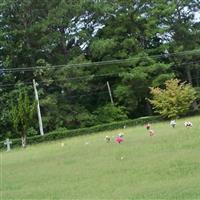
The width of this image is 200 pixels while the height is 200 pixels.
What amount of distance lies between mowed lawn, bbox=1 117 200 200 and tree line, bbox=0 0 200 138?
28.3m

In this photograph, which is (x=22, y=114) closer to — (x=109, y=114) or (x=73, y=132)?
(x=73, y=132)

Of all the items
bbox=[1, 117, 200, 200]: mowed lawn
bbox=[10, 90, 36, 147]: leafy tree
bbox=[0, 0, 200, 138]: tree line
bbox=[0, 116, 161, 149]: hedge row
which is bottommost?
bbox=[1, 117, 200, 200]: mowed lawn

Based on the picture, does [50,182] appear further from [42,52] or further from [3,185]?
[42,52]

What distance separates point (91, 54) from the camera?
51594mm

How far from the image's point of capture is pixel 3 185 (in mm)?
A: 13898

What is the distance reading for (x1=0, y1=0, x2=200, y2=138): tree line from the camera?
48.2 metres

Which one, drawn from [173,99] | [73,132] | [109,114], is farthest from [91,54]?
[73,132]

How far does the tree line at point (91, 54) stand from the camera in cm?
→ 4822

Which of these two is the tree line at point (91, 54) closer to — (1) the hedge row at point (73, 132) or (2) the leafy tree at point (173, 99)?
(2) the leafy tree at point (173, 99)

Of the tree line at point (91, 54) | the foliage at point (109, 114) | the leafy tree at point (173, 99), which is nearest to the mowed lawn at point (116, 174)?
the leafy tree at point (173, 99)

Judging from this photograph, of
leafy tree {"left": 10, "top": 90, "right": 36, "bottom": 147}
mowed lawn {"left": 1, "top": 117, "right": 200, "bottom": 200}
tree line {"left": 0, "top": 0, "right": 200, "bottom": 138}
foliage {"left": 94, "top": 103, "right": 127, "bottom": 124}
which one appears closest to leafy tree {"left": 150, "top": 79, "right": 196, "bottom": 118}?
tree line {"left": 0, "top": 0, "right": 200, "bottom": 138}

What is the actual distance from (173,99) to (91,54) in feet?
33.9

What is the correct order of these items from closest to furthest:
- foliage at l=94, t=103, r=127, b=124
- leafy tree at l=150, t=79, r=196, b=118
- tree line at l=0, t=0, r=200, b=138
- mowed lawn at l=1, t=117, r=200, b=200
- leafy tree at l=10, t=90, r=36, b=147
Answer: mowed lawn at l=1, t=117, r=200, b=200, leafy tree at l=10, t=90, r=36, b=147, leafy tree at l=150, t=79, r=196, b=118, tree line at l=0, t=0, r=200, b=138, foliage at l=94, t=103, r=127, b=124

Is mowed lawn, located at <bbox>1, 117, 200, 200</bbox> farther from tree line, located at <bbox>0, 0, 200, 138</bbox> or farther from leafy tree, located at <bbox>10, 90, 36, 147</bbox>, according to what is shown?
tree line, located at <bbox>0, 0, 200, 138</bbox>
